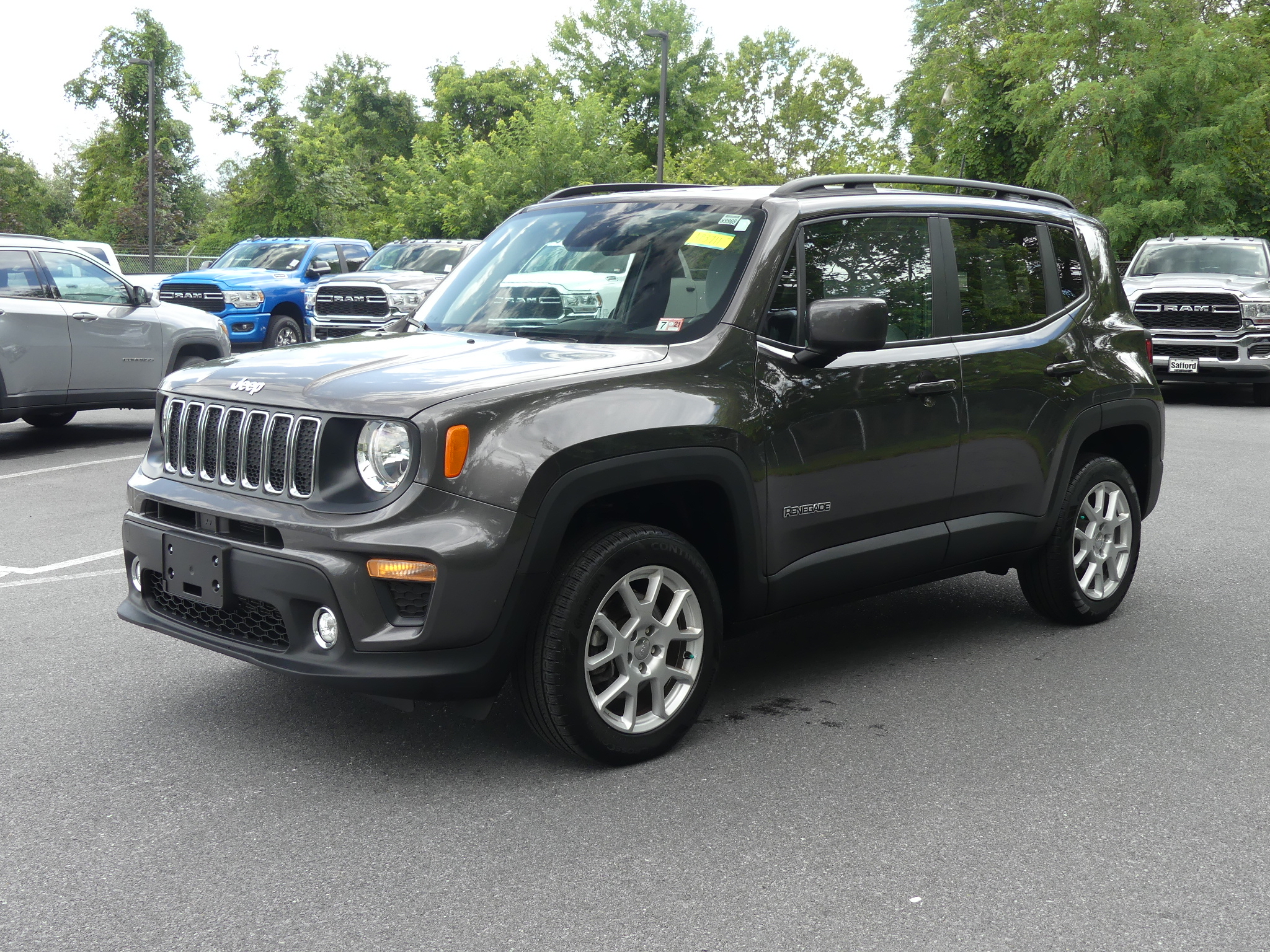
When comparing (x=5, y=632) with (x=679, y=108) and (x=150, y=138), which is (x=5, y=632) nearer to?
(x=150, y=138)

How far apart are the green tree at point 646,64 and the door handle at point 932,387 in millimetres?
62618

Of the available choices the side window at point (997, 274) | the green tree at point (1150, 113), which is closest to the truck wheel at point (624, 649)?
the side window at point (997, 274)

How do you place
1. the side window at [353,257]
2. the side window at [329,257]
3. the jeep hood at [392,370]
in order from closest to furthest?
the jeep hood at [392,370], the side window at [329,257], the side window at [353,257]

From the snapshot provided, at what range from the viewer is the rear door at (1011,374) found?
524cm

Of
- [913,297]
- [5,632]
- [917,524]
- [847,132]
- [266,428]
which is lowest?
[5,632]

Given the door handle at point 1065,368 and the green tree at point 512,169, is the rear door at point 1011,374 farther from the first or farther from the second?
the green tree at point 512,169

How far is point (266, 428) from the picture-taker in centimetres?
398

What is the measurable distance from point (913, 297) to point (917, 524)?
34.1 inches

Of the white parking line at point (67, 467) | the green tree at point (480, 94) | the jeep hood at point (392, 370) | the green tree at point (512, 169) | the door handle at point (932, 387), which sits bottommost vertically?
the white parking line at point (67, 467)

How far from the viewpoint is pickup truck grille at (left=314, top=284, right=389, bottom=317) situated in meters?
18.2

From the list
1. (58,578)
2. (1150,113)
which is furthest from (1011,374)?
(1150,113)

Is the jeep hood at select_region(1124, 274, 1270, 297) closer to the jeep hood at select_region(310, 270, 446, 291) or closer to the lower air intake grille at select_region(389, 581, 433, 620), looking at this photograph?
the jeep hood at select_region(310, 270, 446, 291)

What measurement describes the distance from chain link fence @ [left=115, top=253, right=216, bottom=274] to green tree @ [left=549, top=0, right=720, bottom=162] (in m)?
28.2

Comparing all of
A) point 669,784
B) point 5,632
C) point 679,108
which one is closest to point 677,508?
point 669,784
